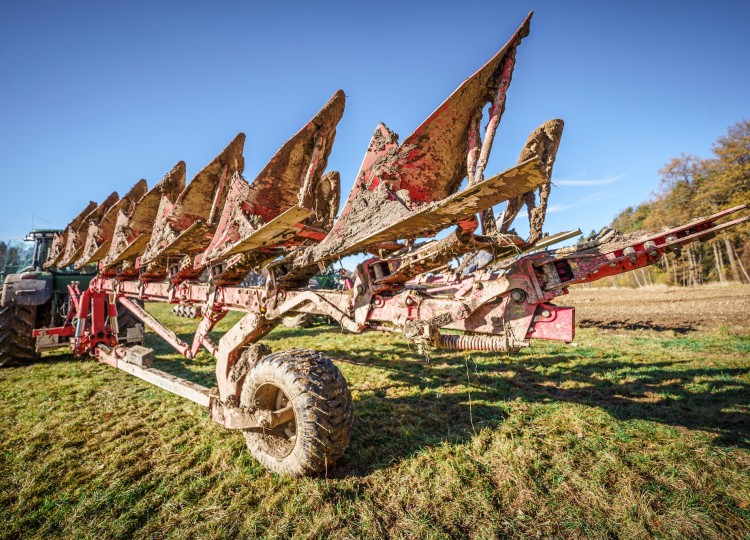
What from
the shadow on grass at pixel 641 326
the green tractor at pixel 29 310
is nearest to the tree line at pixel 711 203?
Result: the shadow on grass at pixel 641 326

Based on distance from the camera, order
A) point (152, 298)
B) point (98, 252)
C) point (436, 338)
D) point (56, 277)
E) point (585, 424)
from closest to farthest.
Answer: point (436, 338) → point (585, 424) → point (152, 298) → point (98, 252) → point (56, 277)

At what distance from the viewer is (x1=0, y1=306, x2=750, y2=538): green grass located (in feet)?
6.68

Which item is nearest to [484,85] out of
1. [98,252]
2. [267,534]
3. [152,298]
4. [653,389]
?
[267,534]

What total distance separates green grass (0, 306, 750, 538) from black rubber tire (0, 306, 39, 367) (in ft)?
5.77

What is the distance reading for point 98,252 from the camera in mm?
5871

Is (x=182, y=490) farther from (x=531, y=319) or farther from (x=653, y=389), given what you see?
(x=653, y=389)

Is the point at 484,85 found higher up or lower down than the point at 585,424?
higher up

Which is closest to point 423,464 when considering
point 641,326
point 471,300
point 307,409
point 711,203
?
point 307,409

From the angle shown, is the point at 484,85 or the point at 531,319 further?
the point at 531,319

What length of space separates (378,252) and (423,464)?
1.89 metres

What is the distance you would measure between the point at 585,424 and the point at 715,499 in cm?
109

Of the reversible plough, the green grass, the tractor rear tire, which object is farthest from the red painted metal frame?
the tractor rear tire

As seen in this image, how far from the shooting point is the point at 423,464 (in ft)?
8.66

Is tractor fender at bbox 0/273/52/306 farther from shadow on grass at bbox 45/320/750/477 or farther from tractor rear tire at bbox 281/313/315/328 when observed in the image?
tractor rear tire at bbox 281/313/315/328
